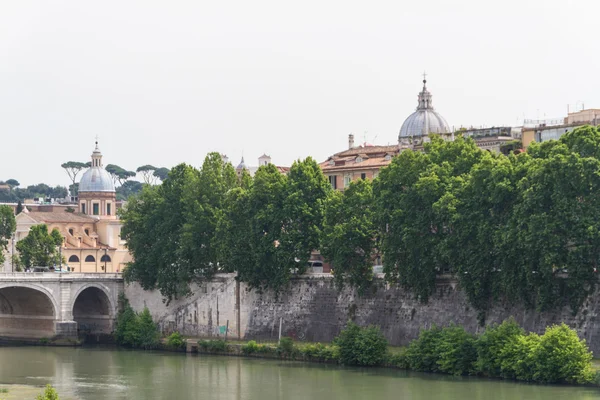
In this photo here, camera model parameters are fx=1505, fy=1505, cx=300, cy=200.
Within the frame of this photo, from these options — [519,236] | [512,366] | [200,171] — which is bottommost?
[512,366]

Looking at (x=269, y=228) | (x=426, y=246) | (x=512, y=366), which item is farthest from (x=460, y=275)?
(x=269, y=228)

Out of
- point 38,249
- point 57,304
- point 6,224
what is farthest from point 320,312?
point 6,224

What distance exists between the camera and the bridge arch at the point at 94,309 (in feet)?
290

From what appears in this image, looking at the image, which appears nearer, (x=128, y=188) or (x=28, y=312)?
(x=28, y=312)

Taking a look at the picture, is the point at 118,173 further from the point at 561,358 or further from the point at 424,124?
the point at 561,358

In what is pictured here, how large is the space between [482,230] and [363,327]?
991cm

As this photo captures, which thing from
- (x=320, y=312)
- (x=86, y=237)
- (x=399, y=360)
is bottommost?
(x=399, y=360)

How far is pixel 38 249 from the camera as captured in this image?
102 m

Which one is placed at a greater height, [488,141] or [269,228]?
[488,141]

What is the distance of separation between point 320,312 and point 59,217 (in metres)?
49.6

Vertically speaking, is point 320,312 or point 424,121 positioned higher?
point 424,121

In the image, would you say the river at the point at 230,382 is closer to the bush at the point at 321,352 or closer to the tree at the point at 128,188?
the bush at the point at 321,352

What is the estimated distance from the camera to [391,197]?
2790 inches

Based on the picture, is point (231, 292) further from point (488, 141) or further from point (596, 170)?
point (596, 170)
